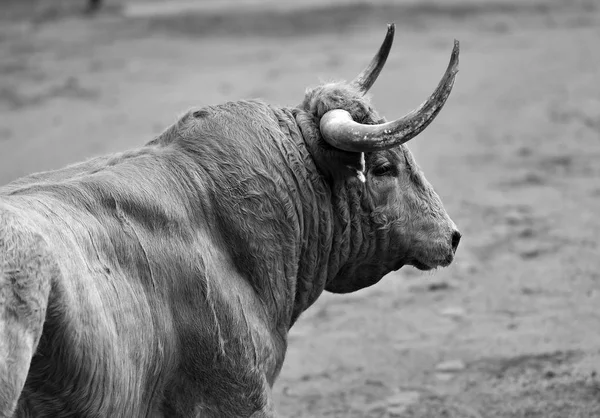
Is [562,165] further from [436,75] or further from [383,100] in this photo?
[436,75]

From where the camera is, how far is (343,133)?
4.22 metres

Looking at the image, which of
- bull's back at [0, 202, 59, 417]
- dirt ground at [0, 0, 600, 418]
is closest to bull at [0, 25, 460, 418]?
bull's back at [0, 202, 59, 417]

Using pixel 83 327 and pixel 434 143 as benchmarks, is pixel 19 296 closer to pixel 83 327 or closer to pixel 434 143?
pixel 83 327

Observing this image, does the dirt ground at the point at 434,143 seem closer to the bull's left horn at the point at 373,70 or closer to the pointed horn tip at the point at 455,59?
the bull's left horn at the point at 373,70

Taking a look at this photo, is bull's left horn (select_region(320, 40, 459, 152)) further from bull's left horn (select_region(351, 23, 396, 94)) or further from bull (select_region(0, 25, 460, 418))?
bull's left horn (select_region(351, 23, 396, 94))

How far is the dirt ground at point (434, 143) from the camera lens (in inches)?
260

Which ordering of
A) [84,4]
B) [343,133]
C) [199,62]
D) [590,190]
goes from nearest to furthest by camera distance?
1. [343,133]
2. [590,190]
3. [199,62]
4. [84,4]

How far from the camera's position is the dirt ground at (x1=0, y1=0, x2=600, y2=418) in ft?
21.7

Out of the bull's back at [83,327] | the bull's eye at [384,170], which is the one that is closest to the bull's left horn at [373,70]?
the bull's eye at [384,170]

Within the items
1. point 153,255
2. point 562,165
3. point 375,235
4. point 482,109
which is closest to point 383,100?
point 482,109

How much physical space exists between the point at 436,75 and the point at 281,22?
214 inches

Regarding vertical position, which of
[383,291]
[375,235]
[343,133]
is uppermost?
[343,133]

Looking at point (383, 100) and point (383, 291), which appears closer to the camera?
point (383, 291)

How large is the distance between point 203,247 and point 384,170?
1.03m
